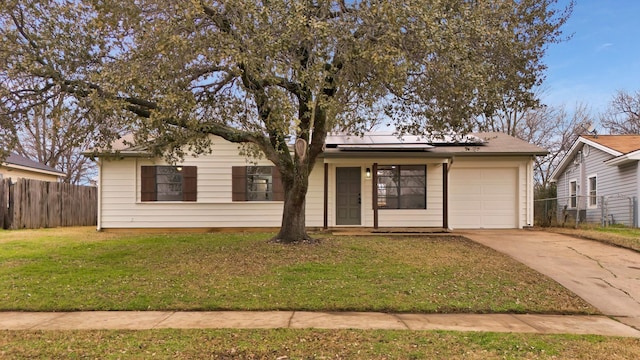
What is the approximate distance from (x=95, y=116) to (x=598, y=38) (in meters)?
15.0

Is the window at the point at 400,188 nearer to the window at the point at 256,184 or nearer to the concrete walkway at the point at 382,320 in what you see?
the window at the point at 256,184

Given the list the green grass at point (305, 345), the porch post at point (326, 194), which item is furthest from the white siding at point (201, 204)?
the green grass at point (305, 345)

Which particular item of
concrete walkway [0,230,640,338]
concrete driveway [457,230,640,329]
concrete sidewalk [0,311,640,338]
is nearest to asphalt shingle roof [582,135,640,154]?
concrete driveway [457,230,640,329]

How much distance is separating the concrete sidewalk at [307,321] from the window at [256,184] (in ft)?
27.9

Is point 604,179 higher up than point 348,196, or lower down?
higher up

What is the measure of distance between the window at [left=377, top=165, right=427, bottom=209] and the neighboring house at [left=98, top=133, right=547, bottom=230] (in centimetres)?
3

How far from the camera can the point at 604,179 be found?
60.6 ft

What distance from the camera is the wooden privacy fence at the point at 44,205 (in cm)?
1509

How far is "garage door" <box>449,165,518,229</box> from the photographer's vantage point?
14.6m

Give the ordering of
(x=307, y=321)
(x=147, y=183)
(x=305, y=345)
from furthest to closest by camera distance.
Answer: (x=147, y=183), (x=307, y=321), (x=305, y=345)

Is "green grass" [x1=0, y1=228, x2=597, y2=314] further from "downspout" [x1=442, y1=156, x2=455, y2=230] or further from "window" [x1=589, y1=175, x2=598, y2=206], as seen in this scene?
"window" [x1=589, y1=175, x2=598, y2=206]

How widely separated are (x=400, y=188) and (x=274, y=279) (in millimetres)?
7926

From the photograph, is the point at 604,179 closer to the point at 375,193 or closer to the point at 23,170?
the point at 375,193

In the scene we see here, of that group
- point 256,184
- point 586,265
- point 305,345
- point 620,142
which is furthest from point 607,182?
point 305,345
